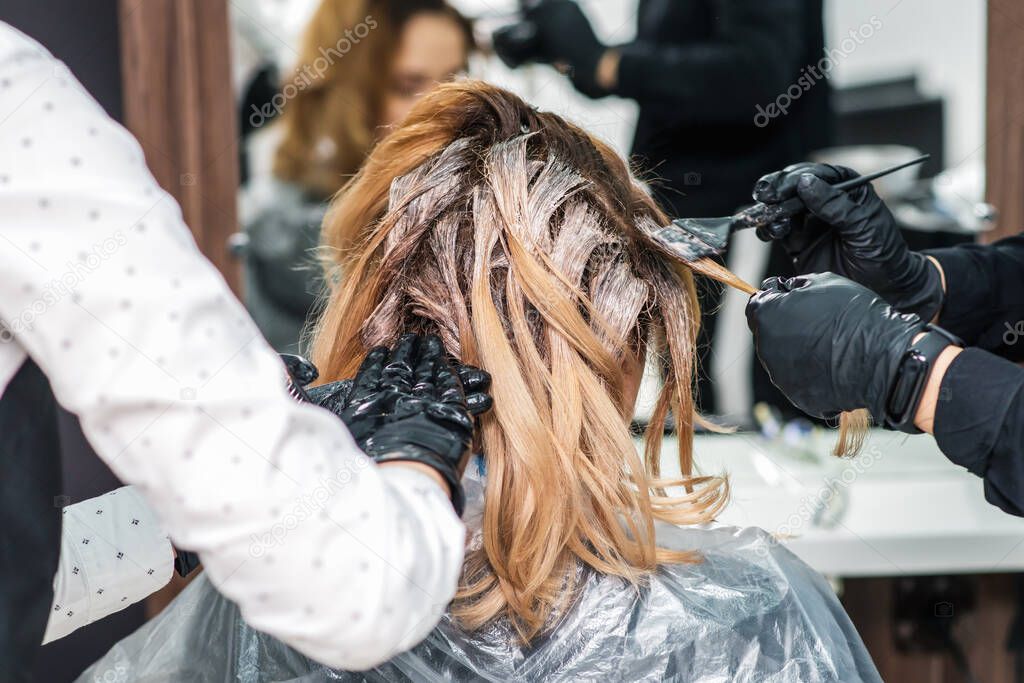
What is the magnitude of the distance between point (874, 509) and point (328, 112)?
1.39 m

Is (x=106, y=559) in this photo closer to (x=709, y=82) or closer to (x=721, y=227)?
(x=721, y=227)

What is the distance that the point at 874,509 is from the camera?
1632mm

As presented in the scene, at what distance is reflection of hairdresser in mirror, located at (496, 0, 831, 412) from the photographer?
182 centimetres

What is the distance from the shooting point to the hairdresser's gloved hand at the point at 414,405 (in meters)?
0.67

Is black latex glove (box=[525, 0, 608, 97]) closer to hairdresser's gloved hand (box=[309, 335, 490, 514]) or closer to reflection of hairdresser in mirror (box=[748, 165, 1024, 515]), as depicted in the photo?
reflection of hairdresser in mirror (box=[748, 165, 1024, 515])

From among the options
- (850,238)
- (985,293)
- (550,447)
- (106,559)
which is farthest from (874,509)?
(106,559)

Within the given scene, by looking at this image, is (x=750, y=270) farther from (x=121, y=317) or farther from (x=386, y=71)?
(x=121, y=317)

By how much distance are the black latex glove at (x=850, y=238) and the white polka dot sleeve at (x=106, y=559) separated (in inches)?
30.1

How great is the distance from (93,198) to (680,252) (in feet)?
1.97

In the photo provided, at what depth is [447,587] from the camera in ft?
2.00

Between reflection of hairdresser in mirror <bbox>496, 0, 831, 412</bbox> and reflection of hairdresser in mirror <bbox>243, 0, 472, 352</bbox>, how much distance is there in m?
0.25

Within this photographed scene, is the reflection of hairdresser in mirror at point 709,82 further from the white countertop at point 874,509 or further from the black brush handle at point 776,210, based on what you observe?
the black brush handle at point 776,210

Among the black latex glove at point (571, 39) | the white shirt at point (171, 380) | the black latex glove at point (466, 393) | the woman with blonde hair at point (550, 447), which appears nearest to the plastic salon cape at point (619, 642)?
the woman with blonde hair at point (550, 447)

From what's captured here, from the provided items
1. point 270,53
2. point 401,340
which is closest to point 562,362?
point 401,340
